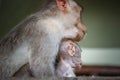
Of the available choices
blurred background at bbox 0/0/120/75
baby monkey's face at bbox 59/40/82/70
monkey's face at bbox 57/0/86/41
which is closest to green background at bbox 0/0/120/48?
blurred background at bbox 0/0/120/75

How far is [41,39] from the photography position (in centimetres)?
136

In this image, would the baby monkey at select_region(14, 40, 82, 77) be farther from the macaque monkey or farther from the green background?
the green background

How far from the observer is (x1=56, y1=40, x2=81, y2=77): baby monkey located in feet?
4.46

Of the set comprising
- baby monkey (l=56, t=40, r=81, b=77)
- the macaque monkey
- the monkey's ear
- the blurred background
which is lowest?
the blurred background

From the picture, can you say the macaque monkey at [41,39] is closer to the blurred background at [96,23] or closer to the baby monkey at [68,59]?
the baby monkey at [68,59]

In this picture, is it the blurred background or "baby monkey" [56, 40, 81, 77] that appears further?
the blurred background

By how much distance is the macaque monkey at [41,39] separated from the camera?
1326 millimetres

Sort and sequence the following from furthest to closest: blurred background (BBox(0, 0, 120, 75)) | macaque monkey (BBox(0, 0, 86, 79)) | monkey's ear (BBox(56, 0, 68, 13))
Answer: blurred background (BBox(0, 0, 120, 75))
monkey's ear (BBox(56, 0, 68, 13))
macaque monkey (BBox(0, 0, 86, 79))

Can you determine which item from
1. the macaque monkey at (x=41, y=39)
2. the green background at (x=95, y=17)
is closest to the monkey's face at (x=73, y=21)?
the macaque monkey at (x=41, y=39)

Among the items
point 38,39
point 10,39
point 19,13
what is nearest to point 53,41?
point 38,39

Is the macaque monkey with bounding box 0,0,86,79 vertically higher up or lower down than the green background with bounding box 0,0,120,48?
higher up

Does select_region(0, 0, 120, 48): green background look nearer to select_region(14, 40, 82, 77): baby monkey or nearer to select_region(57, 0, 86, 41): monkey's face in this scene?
select_region(57, 0, 86, 41): monkey's face

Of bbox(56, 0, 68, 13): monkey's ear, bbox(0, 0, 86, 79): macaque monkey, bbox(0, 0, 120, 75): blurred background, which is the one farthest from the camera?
bbox(0, 0, 120, 75): blurred background

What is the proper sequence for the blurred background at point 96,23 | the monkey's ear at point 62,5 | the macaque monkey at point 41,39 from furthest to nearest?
1. the blurred background at point 96,23
2. the monkey's ear at point 62,5
3. the macaque monkey at point 41,39
